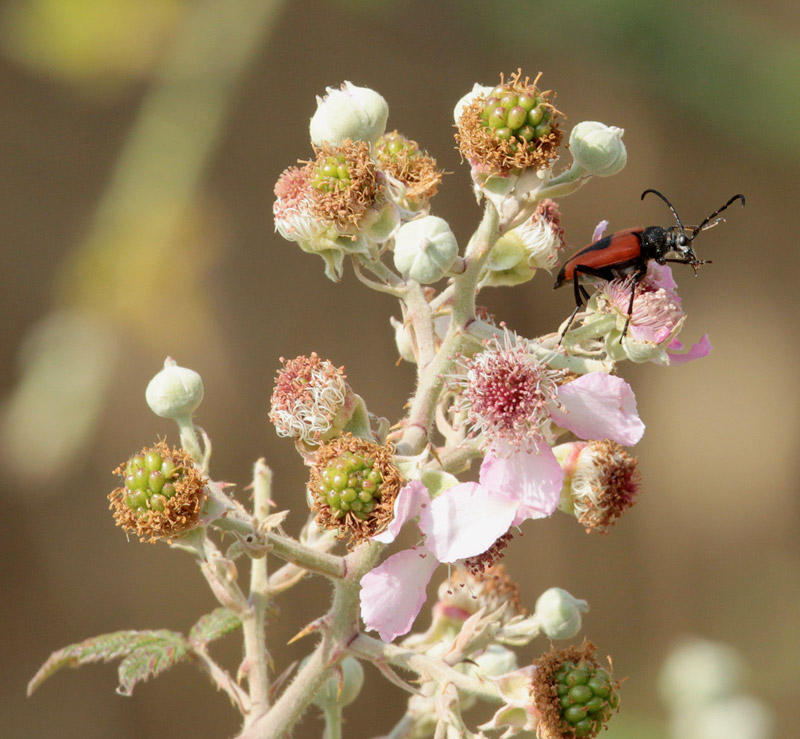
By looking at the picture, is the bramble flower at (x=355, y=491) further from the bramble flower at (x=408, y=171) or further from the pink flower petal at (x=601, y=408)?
the bramble flower at (x=408, y=171)

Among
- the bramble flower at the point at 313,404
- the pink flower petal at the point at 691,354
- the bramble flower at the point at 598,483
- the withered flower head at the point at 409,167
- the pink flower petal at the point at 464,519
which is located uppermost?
the pink flower petal at the point at 691,354

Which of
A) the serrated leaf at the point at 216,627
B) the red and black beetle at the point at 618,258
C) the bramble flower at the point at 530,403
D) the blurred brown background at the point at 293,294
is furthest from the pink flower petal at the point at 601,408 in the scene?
the blurred brown background at the point at 293,294

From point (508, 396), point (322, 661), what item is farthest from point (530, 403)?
point (322, 661)

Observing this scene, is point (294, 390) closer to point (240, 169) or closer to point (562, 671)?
point (562, 671)

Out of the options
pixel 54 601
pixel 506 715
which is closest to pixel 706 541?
pixel 54 601

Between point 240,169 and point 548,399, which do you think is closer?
point 548,399

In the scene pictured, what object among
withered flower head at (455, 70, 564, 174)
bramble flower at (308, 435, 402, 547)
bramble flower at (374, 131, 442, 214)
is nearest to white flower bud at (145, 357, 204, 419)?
bramble flower at (308, 435, 402, 547)
